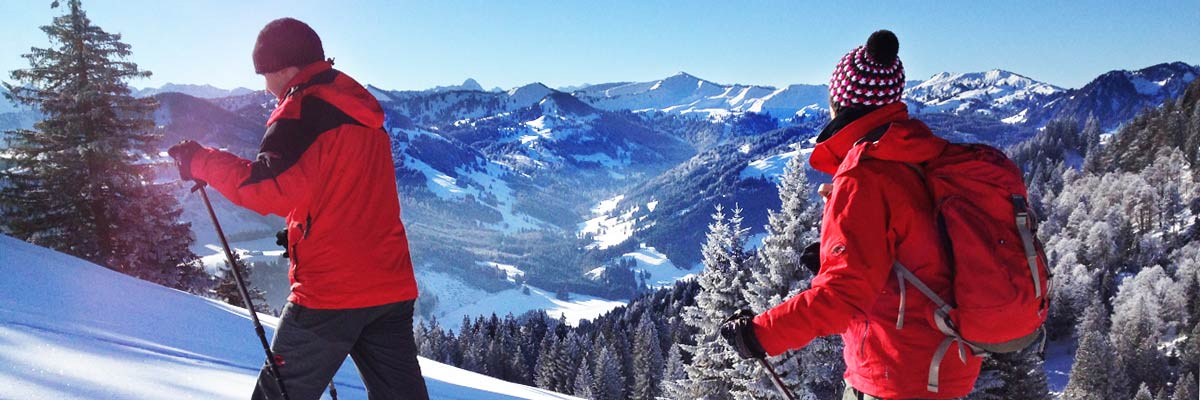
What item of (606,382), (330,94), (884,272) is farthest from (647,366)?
(884,272)

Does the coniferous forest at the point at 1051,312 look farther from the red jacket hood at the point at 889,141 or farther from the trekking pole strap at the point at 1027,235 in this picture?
the red jacket hood at the point at 889,141

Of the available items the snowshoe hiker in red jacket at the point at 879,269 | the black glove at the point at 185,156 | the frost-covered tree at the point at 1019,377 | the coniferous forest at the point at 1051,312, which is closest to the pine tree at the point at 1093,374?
the coniferous forest at the point at 1051,312

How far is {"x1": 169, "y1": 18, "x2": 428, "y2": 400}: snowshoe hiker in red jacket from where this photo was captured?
2723 millimetres

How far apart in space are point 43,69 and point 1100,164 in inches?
5974

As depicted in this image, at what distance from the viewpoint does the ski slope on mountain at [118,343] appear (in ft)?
13.7

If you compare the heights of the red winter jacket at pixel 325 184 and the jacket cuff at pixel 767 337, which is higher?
the red winter jacket at pixel 325 184

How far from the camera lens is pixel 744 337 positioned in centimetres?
255

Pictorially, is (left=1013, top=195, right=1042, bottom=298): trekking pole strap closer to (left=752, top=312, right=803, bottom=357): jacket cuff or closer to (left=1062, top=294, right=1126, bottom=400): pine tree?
(left=752, top=312, right=803, bottom=357): jacket cuff

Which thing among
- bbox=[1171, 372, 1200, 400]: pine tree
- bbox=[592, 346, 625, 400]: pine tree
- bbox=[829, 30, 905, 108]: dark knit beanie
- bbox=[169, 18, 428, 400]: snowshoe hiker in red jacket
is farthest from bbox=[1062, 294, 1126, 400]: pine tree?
bbox=[169, 18, 428, 400]: snowshoe hiker in red jacket

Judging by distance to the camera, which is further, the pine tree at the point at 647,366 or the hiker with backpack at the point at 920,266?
the pine tree at the point at 647,366

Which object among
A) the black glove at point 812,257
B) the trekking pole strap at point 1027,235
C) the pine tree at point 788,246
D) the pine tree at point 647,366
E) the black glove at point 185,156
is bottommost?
the pine tree at point 647,366

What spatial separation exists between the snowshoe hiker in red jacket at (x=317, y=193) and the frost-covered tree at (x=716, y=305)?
12.0 m

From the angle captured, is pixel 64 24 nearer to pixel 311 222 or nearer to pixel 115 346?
pixel 115 346

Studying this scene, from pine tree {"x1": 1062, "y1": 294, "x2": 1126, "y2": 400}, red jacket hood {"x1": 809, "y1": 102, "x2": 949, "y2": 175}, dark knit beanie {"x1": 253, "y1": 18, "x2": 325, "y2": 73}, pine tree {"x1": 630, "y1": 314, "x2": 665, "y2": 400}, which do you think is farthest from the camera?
pine tree {"x1": 630, "y1": 314, "x2": 665, "y2": 400}
